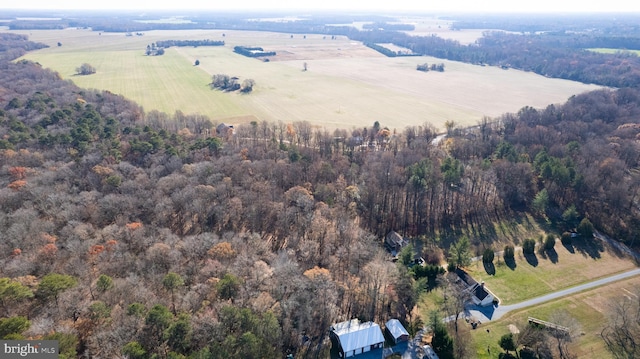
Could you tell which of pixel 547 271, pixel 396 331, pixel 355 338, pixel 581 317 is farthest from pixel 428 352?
pixel 547 271

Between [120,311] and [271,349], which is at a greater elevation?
[120,311]

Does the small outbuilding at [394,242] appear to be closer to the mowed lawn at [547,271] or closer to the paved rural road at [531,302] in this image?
the mowed lawn at [547,271]

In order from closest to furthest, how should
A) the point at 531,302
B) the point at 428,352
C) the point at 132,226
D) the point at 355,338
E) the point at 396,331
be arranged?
the point at 355,338, the point at 428,352, the point at 396,331, the point at 531,302, the point at 132,226

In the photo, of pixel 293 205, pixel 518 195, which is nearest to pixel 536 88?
pixel 518 195

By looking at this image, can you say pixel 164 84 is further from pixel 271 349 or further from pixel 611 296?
pixel 611 296

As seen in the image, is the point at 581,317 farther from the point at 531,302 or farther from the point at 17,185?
the point at 17,185
